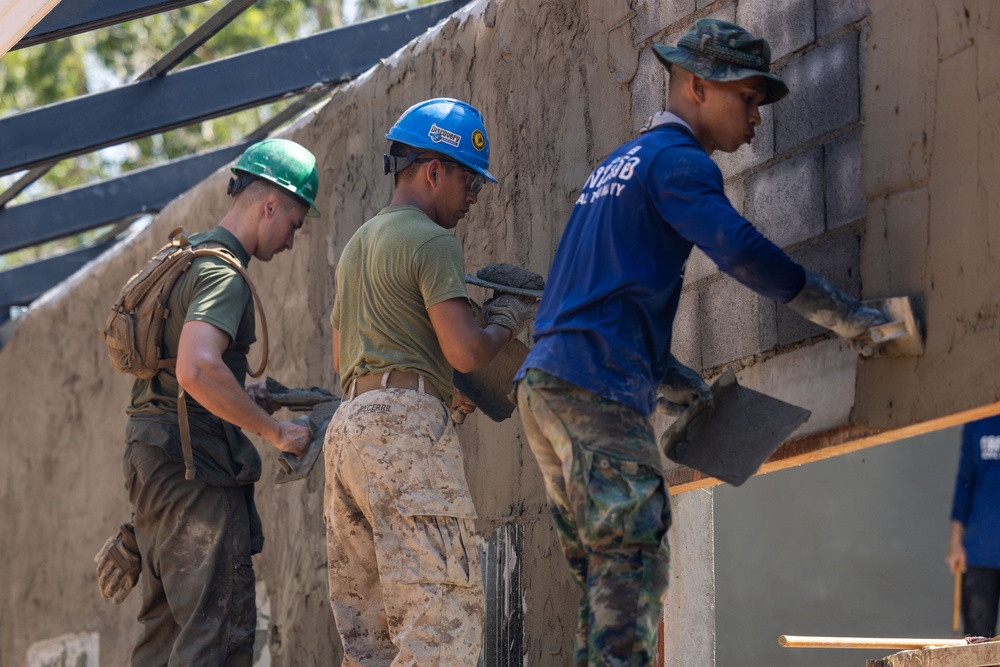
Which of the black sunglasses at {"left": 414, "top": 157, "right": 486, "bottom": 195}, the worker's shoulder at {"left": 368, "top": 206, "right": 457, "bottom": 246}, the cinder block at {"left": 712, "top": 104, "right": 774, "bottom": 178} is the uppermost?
the cinder block at {"left": 712, "top": 104, "right": 774, "bottom": 178}

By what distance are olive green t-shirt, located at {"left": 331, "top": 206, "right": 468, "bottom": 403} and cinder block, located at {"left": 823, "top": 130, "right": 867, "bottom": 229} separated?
0.99m

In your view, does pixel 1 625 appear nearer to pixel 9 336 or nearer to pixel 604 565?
pixel 9 336

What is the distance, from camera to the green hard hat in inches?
184

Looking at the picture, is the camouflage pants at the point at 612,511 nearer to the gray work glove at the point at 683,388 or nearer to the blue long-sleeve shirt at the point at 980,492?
the gray work glove at the point at 683,388

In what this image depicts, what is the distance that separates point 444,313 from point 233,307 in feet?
3.15

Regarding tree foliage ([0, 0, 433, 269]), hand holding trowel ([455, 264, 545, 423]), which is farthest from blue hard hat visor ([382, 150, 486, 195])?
tree foliage ([0, 0, 433, 269])

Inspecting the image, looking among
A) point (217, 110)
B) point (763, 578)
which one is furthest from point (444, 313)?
point (763, 578)

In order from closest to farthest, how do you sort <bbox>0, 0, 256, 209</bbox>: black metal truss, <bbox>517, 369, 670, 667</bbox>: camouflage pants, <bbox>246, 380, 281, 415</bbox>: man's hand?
1. <bbox>517, 369, 670, 667</bbox>: camouflage pants
2. <bbox>246, 380, 281, 415</bbox>: man's hand
3. <bbox>0, 0, 256, 209</bbox>: black metal truss

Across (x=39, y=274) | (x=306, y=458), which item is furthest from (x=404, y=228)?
(x=39, y=274)

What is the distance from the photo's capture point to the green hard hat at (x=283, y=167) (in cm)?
467

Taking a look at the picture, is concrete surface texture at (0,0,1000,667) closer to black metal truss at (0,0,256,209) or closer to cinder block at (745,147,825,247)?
cinder block at (745,147,825,247)

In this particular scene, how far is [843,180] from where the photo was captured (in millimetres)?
3578

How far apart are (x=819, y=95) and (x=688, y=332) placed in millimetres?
820

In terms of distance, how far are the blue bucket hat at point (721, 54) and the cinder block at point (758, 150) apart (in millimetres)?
476
